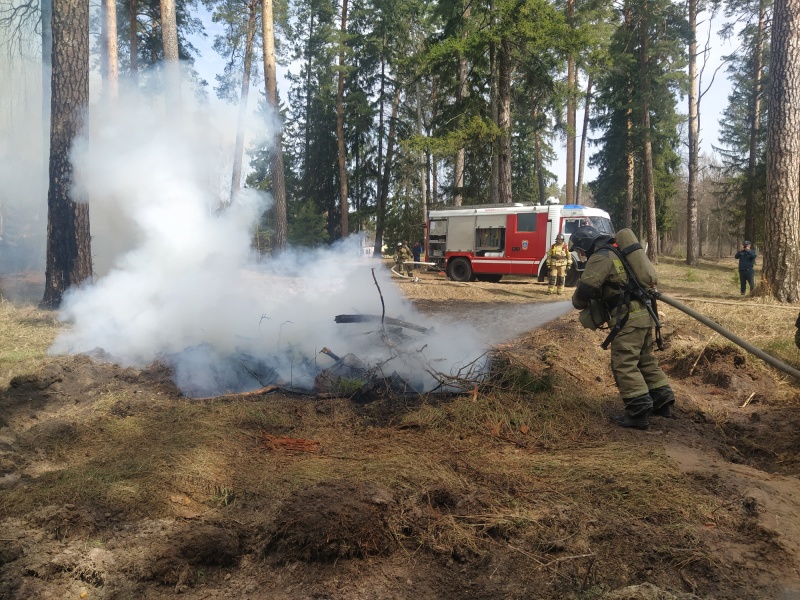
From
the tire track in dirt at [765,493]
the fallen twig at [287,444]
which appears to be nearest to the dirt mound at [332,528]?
the fallen twig at [287,444]

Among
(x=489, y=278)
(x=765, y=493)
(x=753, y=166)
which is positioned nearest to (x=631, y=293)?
(x=765, y=493)

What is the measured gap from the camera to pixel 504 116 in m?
21.2

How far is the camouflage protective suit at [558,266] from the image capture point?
56.9 ft

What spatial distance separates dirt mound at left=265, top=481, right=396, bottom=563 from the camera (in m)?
3.30

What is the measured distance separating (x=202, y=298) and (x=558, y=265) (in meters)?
11.7

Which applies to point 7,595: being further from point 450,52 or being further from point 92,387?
point 450,52

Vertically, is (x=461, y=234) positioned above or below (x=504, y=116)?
below

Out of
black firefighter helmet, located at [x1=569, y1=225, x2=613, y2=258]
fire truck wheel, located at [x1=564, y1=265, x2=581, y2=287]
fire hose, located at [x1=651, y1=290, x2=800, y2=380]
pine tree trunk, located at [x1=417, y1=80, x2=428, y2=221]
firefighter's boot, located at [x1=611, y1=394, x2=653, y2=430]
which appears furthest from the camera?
pine tree trunk, located at [x1=417, y1=80, x2=428, y2=221]

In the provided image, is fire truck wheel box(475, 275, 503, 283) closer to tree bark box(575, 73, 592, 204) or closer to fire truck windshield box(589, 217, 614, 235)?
fire truck windshield box(589, 217, 614, 235)

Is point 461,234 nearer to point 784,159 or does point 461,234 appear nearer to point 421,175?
point 784,159

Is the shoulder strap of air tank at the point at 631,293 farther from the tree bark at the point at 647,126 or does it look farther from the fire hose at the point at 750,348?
the tree bark at the point at 647,126

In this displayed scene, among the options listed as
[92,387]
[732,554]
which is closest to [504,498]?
[732,554]

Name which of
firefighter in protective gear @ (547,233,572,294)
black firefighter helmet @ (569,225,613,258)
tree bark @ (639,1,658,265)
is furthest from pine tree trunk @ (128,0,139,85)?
tree bark @ (639,1,658,265)

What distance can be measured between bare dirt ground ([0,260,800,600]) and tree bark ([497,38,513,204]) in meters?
15.6
